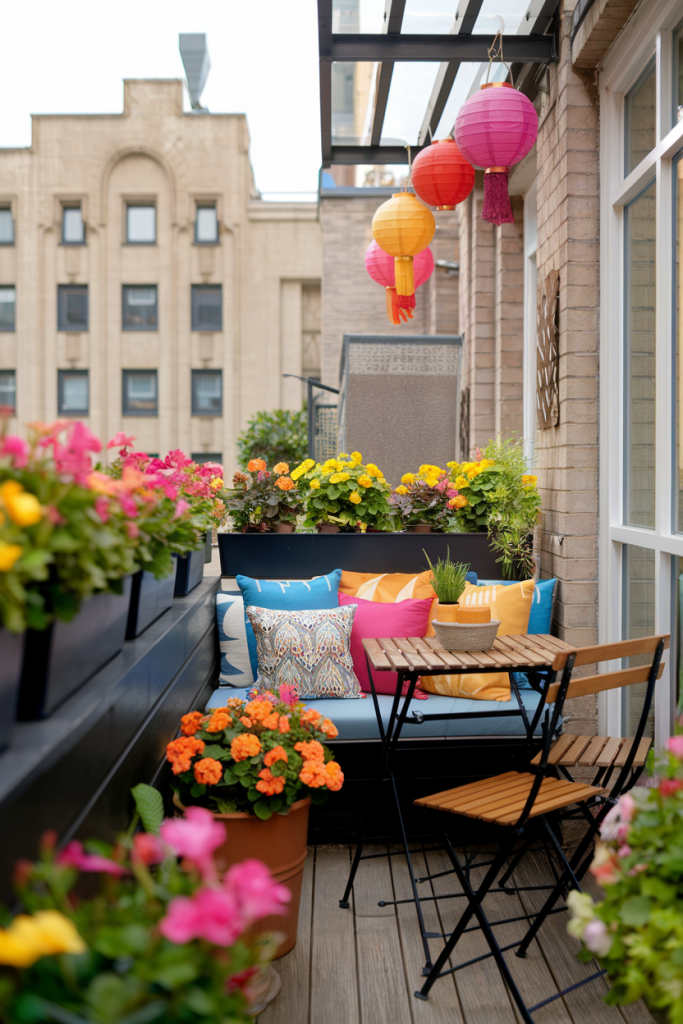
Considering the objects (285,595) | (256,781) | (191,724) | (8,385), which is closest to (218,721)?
(191,724)

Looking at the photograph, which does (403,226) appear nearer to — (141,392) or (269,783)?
(269,783)

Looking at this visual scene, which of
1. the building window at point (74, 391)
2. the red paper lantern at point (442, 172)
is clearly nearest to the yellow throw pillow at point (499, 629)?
the red paper lantern at point (442, 172)

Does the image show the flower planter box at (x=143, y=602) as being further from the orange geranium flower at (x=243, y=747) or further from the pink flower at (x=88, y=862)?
the pink flower at (x=88, y=862)

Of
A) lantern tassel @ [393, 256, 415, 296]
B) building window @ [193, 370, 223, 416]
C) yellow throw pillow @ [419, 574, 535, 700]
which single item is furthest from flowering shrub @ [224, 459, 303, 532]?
building window @ [193, 370, 223, 416]

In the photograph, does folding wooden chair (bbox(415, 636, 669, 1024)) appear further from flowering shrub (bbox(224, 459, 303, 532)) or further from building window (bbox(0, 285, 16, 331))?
building window (bbox(0, 285, 16, 331))

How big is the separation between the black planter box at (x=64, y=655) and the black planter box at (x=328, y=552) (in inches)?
70.1

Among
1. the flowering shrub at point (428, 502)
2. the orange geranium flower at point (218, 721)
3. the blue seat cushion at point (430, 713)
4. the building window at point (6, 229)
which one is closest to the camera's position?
the orange geranium flower at point (218, 721)

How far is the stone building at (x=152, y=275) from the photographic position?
59.8 ft

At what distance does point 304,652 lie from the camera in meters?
2.62

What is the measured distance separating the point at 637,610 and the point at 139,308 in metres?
17.7

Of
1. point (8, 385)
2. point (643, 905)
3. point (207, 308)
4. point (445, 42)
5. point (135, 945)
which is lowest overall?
point (643, 905)

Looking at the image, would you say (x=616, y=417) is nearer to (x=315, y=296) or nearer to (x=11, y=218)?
(x=315, y=296)

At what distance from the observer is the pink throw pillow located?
2.75 metres

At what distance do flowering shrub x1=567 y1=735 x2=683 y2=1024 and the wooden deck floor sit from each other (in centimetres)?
81
